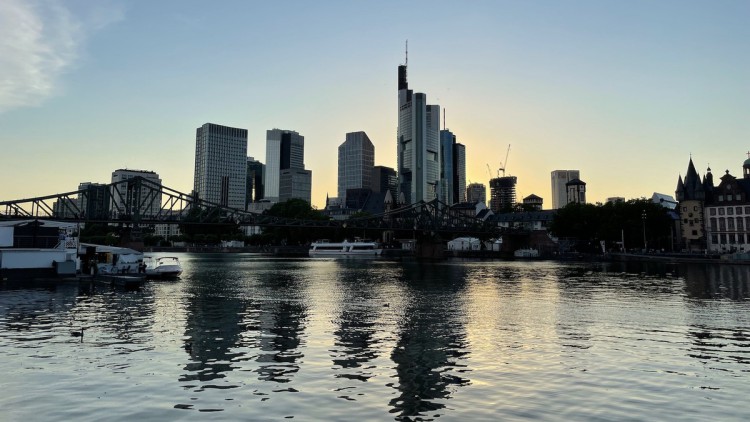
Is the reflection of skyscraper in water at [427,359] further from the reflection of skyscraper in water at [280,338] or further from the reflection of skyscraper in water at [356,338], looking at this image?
the reflection of skyscraper in water at [280,338]

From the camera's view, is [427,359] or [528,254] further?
[528,254]

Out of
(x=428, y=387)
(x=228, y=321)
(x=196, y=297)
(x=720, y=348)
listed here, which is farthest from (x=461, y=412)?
(x=196, y=297)

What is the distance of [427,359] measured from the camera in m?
23.6

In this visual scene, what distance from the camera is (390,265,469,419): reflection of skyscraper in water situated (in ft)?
57.2

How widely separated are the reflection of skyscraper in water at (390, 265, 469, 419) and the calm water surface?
0.35 feet

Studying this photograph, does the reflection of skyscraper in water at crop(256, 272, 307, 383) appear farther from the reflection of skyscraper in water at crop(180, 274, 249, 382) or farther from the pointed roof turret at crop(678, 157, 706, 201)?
the pointed roof turret at crop(678, 157, 706, 201)

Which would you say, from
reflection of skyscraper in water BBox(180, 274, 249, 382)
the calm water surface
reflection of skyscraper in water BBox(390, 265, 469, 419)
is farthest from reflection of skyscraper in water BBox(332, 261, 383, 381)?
reflection of skyscraper in water BBox(180, 274, 249, 382)

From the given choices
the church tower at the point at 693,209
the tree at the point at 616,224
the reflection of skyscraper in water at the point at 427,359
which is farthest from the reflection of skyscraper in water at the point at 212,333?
the church tower at the point at 693,209

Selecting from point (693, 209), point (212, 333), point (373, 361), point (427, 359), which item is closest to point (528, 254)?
point (693, 209)

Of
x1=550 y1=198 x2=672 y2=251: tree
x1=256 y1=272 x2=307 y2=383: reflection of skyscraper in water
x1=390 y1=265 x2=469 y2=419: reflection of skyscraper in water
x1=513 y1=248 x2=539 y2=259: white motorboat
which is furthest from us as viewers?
x1=513 y1=248 x2=539 y2=259: white motorboat

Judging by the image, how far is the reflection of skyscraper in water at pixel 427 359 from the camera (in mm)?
17422

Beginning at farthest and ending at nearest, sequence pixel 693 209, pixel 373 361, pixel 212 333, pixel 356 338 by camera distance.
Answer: pixel 693 209
pixel 212 333
pixel 356 338
pixel 373 361

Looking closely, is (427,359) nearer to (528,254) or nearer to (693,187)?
(693,187)

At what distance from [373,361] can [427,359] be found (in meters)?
2.51
